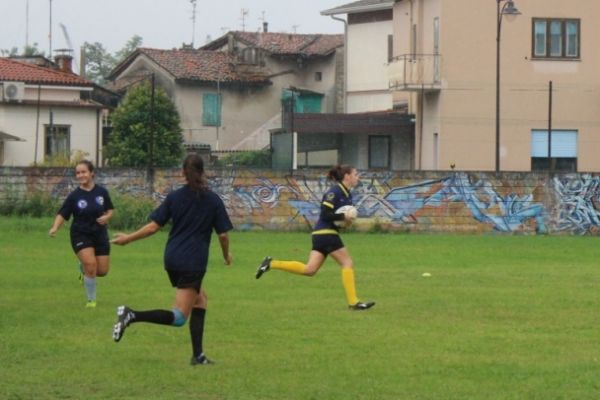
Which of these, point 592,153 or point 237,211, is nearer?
point 237,211

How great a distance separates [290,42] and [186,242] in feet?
211

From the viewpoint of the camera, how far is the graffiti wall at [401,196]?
131ft

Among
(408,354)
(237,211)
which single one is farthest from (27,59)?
(408,354)

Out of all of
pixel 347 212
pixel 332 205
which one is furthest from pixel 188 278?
pixel 332 205

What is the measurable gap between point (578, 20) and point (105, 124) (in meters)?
27.2

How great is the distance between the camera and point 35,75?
6188 cm

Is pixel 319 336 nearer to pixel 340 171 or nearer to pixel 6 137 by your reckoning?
pixel 340 171

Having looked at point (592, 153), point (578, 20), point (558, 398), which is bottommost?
point (558, 398)

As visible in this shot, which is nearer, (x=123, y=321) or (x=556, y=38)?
(x=123, y=321)

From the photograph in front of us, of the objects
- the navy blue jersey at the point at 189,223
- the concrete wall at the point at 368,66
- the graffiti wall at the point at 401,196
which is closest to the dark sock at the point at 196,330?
the navy blue jersey at the point at 189,223

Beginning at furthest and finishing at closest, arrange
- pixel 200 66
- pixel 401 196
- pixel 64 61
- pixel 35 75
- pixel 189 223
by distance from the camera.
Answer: pixel 200 66
pixel 64 61
pixel 35 75
pixel 401 196
pixel 189 223

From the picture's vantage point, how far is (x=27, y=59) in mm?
74500

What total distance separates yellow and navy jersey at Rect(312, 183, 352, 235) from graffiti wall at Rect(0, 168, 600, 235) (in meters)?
21.2

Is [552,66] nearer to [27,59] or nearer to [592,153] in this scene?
[592,153]
